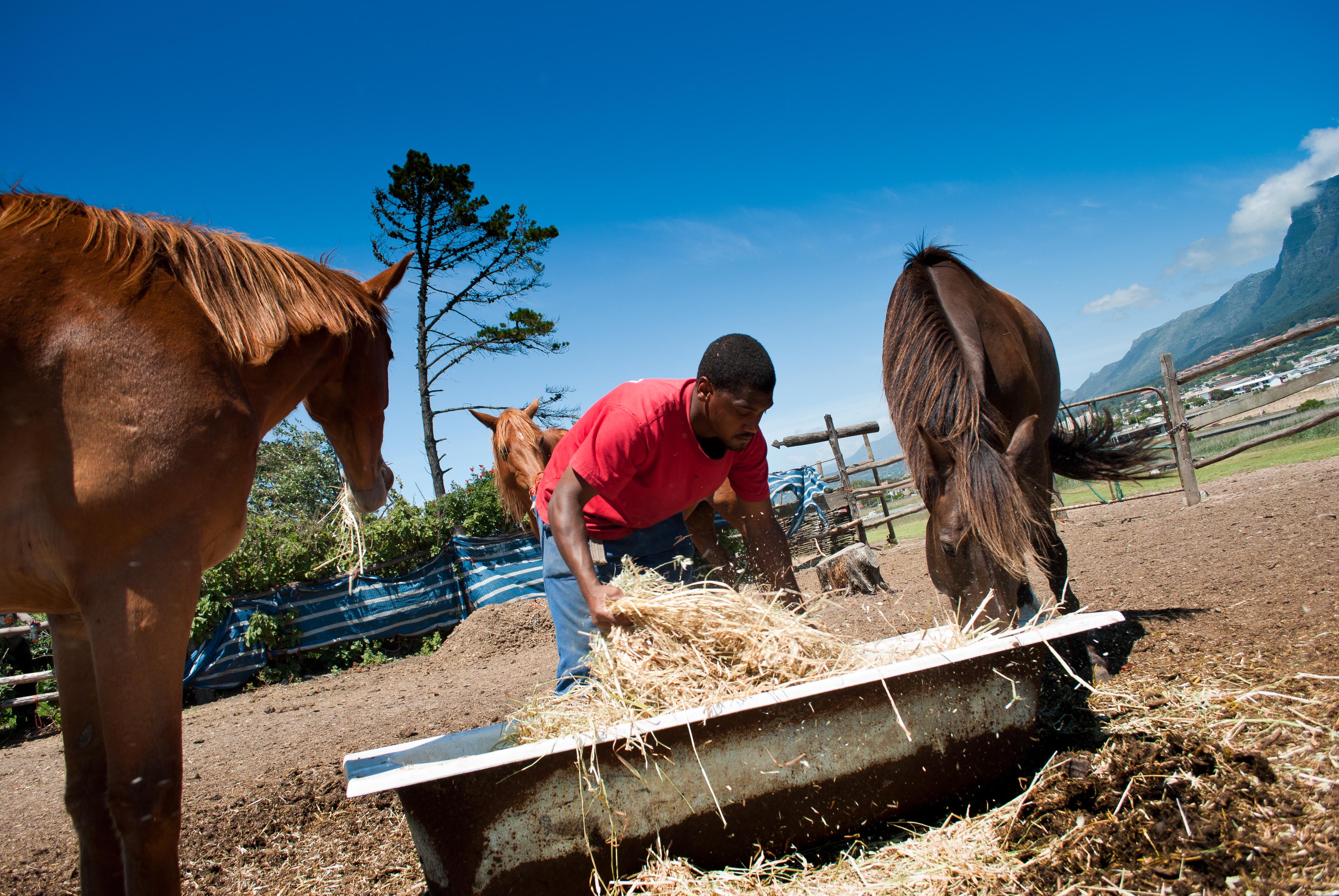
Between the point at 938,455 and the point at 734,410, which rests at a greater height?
the point at 734,410

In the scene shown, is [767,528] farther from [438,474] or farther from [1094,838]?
[438,474]

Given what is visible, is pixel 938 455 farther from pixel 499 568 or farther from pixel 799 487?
pixel 499 568

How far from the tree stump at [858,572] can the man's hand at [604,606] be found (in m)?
5.28

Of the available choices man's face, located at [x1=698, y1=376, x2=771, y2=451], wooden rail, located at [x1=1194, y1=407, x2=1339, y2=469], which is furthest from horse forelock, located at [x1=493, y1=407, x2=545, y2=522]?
wooden rail, located at [x1=1194, y1=407, x2=1339, y2=469]

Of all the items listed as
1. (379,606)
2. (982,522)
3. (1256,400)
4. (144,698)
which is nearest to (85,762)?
(144,698)

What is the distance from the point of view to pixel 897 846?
1.99 m

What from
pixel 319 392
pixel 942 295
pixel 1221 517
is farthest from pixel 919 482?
pixel 1221 517

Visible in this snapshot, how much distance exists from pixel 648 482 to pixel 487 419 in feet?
14.3

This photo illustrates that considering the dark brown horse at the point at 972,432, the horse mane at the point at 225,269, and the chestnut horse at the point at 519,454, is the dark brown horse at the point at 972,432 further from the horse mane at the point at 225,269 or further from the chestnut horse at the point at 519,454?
the chestnut horse at the point at 519,454

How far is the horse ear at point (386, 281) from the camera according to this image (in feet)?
8.16

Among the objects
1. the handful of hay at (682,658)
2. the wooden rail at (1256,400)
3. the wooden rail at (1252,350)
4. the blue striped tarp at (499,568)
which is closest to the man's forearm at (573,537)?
the handful of hay at (682,658)

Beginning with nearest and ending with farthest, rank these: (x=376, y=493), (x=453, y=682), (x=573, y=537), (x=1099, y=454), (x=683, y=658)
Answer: (x=683, y=658) < (x=573, y=537) < (x=376, y=493) < (x=1099, y=454) < (x=453, y=682)

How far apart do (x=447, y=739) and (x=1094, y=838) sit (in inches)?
79.9

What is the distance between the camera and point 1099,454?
196 inches
